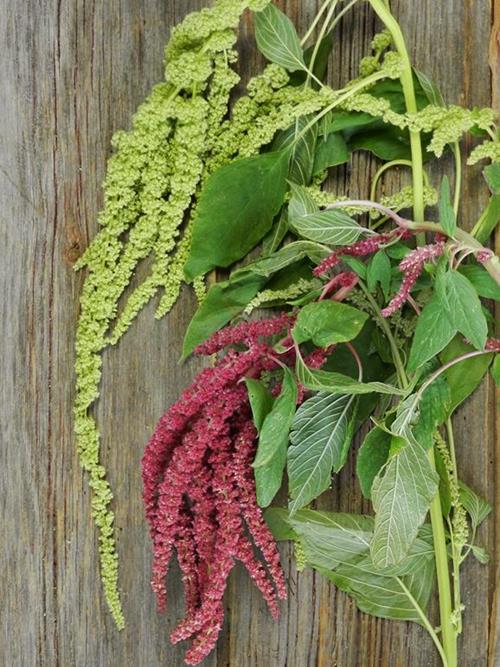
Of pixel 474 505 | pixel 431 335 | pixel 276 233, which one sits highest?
pixel 276 233

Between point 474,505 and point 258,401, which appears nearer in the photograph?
point 258,401

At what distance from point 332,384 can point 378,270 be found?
0.45 feet

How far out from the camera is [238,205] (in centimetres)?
102

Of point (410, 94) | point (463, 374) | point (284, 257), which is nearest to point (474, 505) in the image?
point (463, 374)

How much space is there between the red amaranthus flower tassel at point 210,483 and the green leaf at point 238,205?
0.10 m

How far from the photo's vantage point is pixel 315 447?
1.01 m

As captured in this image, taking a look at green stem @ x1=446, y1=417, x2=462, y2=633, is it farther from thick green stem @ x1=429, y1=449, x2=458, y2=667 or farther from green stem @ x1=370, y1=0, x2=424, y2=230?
green stem @ x1=370, y1=0, x2=424, y2=230

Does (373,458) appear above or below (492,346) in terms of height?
below

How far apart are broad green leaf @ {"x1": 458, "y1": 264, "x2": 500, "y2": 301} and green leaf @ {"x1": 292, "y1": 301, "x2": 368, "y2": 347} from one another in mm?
142

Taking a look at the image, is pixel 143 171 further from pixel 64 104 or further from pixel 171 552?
pixel 171 552

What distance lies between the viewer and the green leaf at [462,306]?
35.7 inches

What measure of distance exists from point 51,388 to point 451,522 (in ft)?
1.65

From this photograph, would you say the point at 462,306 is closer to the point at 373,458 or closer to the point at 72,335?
the point at 373,458

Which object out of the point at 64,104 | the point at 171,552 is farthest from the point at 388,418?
the point at 64,104
